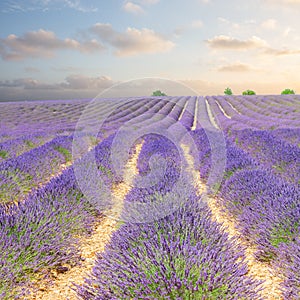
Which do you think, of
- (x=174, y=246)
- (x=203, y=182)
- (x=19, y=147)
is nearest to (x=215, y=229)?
(x=174, y=246)

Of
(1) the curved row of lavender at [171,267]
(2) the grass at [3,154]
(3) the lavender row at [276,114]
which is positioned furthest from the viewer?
(3) the lavender row at [276,114]

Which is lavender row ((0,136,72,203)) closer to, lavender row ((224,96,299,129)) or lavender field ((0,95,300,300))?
lavender field ((0,95,300,300))

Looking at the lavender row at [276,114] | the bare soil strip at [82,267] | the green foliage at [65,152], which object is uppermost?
the lavender row at [276,114]

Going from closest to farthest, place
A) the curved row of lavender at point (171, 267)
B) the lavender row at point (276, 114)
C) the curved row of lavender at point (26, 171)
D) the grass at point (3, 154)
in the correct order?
1. the curved row of lavender at point (171, 267)
2. the curved row of lavender at point (26, 171)
3. the grass at point (3, 154)
4. the lavender row at point (276, 114)

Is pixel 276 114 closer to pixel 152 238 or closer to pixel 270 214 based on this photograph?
pixel 270 214

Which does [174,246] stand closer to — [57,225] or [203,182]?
[57,225]

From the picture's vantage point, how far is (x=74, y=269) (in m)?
2.75

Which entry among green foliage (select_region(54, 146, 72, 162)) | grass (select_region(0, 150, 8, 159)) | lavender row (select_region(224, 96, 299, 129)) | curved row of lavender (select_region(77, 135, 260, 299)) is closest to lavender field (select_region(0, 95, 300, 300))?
curved row of lavender (select_region(77, 135, 260, 299))

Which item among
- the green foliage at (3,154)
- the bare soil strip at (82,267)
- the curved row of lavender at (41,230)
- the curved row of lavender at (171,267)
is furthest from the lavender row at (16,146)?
the curved row of lavender at (171,267)

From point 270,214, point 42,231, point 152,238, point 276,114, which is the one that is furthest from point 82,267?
point 276,114

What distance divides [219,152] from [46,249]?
14.7 feet

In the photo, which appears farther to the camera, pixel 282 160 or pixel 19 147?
pixel 19 147

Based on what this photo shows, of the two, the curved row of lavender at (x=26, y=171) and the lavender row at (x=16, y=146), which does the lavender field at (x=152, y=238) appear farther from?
the lavender row at (x=16, y=146)

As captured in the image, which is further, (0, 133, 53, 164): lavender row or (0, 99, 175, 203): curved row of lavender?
(0, 133, 53, 164): lavender row
